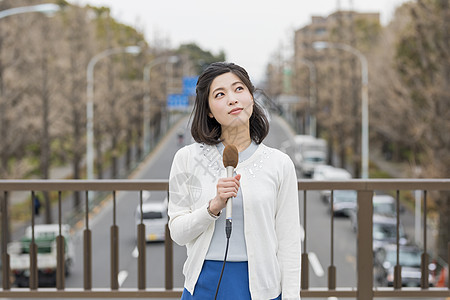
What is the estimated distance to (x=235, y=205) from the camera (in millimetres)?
2281

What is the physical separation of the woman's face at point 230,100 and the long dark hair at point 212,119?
23 mm

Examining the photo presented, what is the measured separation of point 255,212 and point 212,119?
1.33 feet

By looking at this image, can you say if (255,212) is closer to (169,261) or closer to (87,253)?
(169,261)

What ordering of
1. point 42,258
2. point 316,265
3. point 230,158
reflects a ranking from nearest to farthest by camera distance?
point 230,158
point 42,258
point 316,265

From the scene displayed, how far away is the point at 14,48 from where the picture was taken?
68.8ft

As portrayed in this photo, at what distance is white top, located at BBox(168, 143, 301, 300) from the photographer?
2283mm

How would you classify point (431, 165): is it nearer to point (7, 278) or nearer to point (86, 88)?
point (7, 278)

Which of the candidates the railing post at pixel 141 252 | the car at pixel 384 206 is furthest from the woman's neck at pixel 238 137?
the car at pixel 384 206

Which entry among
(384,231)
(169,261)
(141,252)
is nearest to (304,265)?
(169,261)

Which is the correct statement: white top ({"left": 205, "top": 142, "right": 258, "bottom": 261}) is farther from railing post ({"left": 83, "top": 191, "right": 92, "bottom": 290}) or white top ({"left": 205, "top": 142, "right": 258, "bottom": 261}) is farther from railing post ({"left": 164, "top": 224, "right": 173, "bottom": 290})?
railing post ({"left": 83, "top": 191, "right": 92, "bottom": 290})

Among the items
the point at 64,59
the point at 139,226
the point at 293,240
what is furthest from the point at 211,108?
the point at 64,59

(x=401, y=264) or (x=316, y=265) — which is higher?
(x=401, y=264)

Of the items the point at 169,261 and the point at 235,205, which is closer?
the point at 235,205

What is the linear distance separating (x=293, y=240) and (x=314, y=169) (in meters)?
32.9
